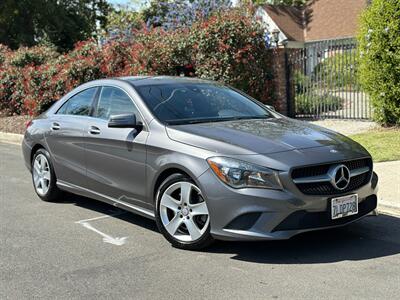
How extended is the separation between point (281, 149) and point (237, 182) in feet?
1.65

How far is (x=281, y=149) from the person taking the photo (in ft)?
15.4

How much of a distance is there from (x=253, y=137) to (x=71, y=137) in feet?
8.22

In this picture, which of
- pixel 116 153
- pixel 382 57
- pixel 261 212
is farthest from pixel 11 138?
pixel 261 212

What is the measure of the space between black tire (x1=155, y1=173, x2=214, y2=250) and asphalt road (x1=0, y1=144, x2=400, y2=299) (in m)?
0.07

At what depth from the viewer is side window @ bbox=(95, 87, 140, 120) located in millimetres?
5750

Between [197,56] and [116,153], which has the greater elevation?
[197,56]

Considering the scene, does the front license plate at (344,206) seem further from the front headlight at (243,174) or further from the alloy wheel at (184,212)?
the alloy wheel at (184,212)

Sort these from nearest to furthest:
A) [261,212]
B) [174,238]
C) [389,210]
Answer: [261,212] < [174,238] < [389,210]

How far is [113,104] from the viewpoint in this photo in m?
6.02

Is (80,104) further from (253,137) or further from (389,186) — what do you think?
(389,186)

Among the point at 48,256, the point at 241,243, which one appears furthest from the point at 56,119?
the point at 241,243

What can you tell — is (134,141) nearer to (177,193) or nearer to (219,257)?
(177,193)

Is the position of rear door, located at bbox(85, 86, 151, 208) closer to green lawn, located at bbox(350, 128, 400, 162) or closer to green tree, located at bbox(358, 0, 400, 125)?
green lawn, located at bbox(350, 128, 400, 162)

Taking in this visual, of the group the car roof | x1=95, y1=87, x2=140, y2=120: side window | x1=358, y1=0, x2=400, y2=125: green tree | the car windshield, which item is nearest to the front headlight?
the car windshield
